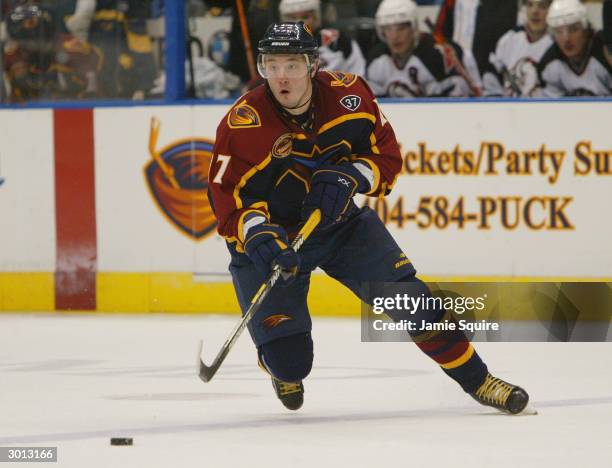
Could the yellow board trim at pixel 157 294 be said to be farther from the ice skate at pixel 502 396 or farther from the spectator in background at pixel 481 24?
the ice skate at pixel 502 396

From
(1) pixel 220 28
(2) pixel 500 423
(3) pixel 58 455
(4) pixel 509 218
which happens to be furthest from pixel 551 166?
(3) pixel 58 455

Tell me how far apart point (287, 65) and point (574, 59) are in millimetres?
3061

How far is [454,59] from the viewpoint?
7.24m

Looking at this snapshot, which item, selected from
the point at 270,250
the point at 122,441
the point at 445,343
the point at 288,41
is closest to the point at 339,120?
the point at 288,41

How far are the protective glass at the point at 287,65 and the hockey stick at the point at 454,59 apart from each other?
116 inches

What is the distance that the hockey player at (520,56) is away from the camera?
23.5 feet

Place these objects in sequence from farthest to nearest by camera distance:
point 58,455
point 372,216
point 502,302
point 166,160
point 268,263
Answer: point 166,160 < point 502,302 < point 372,216 < point 268,263 < point 58,455

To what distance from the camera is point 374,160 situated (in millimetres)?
4488

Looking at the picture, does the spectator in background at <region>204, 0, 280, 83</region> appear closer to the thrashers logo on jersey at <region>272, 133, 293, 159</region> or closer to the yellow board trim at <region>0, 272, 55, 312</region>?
the yellow board trim at <region>0, 272, 55, 312</region>

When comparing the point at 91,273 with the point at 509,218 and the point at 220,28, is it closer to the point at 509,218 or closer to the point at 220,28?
the point at 220,28

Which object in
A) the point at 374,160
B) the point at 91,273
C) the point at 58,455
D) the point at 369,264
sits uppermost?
the point at 374,160

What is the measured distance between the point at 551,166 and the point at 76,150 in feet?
7.50

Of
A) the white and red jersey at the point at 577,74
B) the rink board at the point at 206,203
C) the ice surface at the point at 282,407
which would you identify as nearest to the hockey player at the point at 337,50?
the rink board at the point at 206,203

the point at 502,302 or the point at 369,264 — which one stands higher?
the point at 369,264
